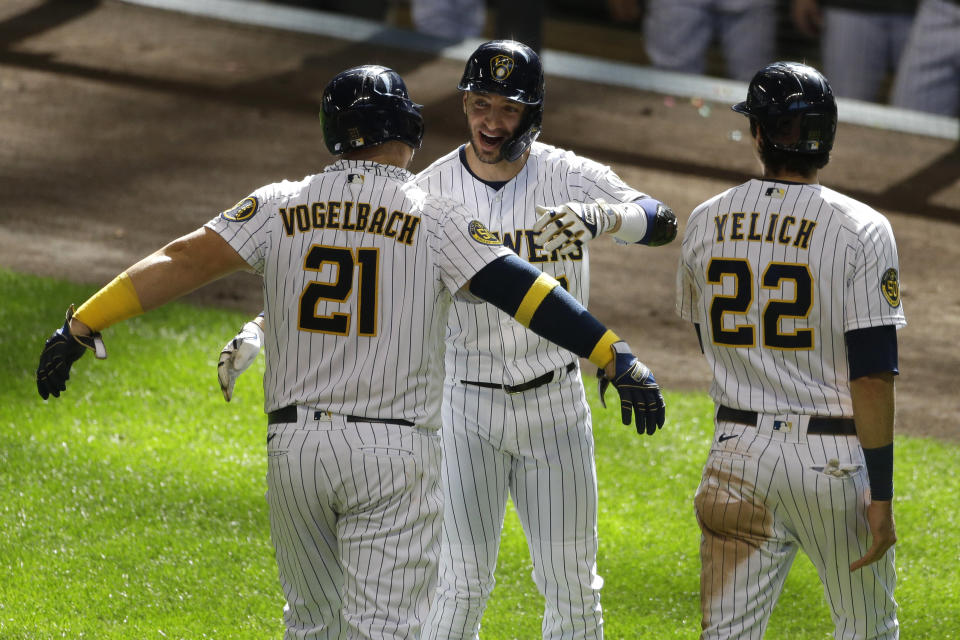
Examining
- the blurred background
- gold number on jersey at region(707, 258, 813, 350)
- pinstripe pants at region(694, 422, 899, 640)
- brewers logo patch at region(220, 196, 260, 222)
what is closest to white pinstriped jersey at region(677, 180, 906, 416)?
gold number on jersey at region(707, 258, 813, 350)

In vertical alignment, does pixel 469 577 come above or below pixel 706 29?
below

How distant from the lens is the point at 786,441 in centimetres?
305

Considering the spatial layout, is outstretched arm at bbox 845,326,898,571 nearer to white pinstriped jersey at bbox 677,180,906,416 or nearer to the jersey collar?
white pinstriped jersey at bbox 677,180,906,416

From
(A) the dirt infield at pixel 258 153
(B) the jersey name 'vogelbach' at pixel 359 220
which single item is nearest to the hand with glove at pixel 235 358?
(B) the jersey name 'vogelbach' at pixel 359 220

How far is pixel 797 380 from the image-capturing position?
10.0 feet

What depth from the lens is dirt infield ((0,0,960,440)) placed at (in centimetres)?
720

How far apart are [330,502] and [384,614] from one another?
29cm

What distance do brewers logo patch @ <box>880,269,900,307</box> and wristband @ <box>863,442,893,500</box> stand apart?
34cm

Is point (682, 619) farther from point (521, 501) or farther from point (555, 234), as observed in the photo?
point (555, 234)

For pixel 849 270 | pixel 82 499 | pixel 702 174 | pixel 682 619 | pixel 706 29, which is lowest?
pixel 682 619

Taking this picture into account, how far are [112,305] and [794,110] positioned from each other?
5.64 ft

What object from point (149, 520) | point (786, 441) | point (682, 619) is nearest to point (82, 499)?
point (149, 520)

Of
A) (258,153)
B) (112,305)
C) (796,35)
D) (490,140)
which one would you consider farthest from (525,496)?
(796,35)

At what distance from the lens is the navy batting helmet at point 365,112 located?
10.3ft
